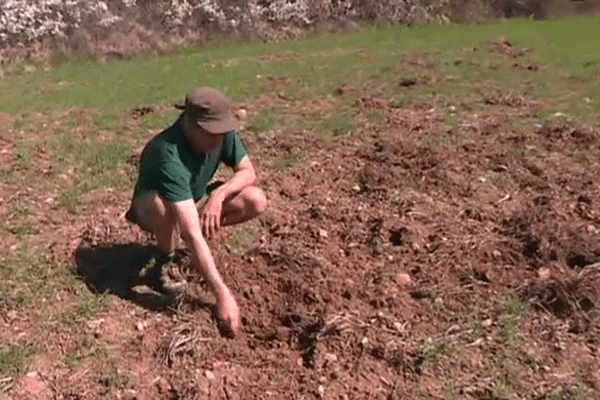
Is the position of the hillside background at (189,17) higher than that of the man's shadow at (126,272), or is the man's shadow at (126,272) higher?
the man's shadow at (126,272)

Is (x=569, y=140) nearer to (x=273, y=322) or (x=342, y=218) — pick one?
(x=342, y=218)

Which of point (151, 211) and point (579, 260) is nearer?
point (151, 211)

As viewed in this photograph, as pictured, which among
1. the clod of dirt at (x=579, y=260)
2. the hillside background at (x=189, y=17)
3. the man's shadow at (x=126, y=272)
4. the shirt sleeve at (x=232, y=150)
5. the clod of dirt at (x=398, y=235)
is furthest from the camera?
the hillside background at (x=189, y=17)

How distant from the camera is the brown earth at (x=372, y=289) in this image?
11.8 feet

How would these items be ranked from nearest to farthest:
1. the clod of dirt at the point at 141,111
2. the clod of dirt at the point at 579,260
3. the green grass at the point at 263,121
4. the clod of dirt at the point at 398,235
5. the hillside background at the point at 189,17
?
the clod of dirt at the point at 579,260 < the clod of dirt at the point at 398,235 < the green grass at the point at 263,121 < the clod of dirt at the point at 141,111 < the hillside background at the point at 189,17

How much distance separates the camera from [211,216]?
388 centimetres

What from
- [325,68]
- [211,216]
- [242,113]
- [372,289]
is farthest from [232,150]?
[325,68]

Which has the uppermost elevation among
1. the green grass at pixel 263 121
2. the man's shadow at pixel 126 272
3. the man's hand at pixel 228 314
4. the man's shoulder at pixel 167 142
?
the man's shoulder at pixel 167 142

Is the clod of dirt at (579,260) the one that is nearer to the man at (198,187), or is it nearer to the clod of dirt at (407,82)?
the man at (198,187)

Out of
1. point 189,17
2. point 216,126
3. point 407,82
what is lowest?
point 189,17

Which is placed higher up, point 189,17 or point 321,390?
point 321,390

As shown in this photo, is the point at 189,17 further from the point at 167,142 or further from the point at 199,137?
the point at 199,137

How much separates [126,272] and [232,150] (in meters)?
0.93

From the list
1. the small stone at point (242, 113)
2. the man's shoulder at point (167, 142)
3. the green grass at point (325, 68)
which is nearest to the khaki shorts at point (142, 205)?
the man's shoulder at point (167, 142)
